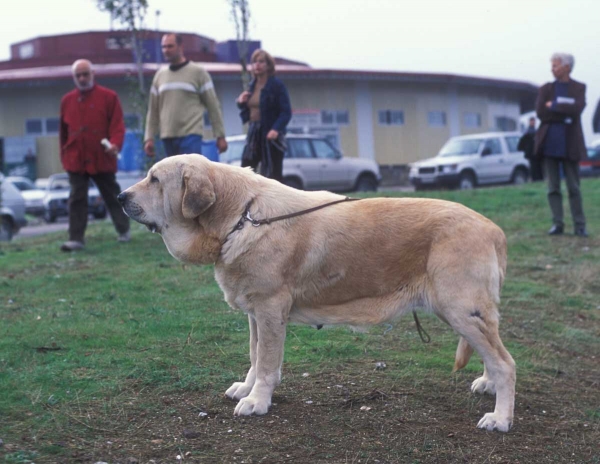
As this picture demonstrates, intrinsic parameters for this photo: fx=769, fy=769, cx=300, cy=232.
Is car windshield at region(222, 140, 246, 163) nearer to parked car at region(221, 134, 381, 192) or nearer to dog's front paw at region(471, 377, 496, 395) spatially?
parked car at region(221, 134, 381, 192)

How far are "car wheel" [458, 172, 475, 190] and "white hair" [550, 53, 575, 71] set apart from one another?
14291 mm

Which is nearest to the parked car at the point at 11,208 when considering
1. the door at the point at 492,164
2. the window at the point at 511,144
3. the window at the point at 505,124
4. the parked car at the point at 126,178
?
the parked car at the point at 126,178

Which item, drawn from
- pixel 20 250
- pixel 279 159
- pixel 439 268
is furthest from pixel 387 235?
pixel 20 250

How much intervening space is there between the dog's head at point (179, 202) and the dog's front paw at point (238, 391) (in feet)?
2.60

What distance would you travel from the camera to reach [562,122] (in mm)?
10742

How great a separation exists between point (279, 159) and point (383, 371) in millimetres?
4300

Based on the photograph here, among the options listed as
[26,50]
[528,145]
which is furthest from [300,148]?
[26,50]

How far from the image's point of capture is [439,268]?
4.30 m

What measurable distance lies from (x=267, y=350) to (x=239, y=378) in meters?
0.70

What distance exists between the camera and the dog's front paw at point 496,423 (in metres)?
4.35

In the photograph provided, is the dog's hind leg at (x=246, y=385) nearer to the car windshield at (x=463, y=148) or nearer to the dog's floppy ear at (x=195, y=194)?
the dog's floppy ear at (x=195, y=194)

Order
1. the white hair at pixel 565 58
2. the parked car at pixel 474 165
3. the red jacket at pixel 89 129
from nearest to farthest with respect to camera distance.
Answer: the red jacket at pixel 89 129, the white hair at pixel 565 58, the parked car at pixel 474 165

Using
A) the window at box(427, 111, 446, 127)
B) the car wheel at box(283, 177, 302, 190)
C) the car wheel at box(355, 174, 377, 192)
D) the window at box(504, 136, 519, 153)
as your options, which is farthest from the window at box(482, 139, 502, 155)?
the window at box(427, 111, 446, 127)

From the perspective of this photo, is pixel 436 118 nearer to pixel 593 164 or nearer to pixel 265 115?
pixel 593 164
